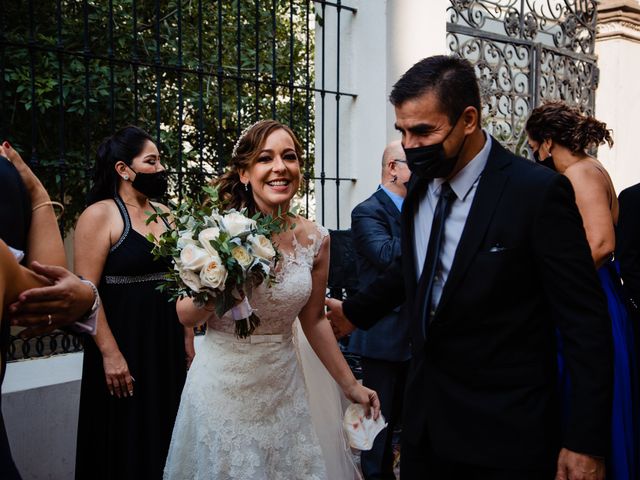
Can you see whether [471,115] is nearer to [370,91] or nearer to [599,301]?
[599,301]

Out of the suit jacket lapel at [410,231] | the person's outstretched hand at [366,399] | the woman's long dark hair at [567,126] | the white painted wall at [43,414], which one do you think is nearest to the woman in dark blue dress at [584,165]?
the woman's long dark hair at [567,126]

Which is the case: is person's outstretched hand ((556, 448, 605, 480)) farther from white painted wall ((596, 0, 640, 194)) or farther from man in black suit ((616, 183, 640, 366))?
white painted wall ((596, 0, 640, 194))

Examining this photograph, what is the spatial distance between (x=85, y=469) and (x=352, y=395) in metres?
1.58

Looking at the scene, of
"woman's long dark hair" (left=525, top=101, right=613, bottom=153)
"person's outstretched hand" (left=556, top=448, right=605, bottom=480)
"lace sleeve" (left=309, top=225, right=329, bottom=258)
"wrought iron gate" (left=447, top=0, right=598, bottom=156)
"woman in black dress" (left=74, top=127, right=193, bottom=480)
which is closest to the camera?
"person's outstretched hand" (left=556, top=448, right=605, bottom=480)

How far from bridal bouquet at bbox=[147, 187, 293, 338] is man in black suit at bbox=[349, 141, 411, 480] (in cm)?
162

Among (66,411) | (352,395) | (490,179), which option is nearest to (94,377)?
(66,411)

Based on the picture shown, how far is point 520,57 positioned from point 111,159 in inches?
195

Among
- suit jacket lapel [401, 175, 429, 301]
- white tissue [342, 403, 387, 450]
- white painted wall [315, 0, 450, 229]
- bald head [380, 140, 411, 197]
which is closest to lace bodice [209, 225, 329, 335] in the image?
white tissue [342, 403, 387, 450]

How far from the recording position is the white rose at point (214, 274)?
2551mm

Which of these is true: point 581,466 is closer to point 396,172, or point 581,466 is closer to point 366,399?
point 366,399

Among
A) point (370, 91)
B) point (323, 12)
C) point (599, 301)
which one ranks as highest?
point (323, 12)

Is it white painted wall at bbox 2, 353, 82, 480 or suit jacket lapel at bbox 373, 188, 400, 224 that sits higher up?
suit jacket lapel at bbox 373, 188, 400, 224

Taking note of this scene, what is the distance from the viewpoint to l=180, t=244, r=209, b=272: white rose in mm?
2586

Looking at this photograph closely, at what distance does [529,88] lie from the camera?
24.6ft
